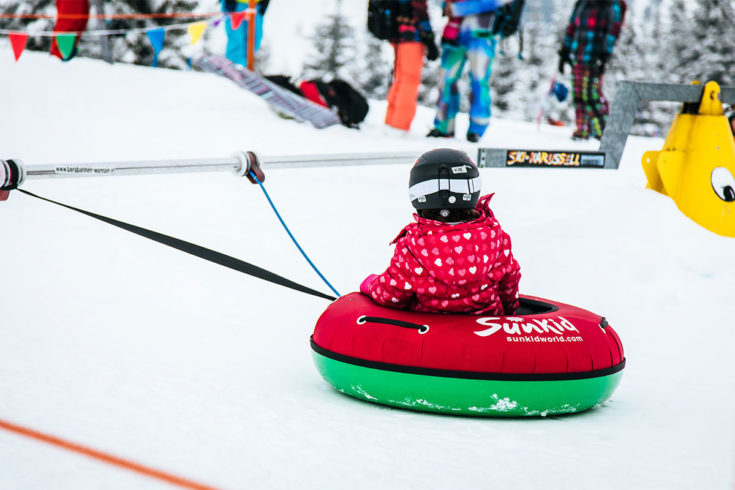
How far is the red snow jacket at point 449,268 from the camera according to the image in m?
3.03

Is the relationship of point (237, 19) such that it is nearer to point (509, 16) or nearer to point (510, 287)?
point (509, 16)

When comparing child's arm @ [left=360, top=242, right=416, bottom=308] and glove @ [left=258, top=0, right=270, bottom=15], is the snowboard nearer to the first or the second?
glove @ [left=258, top=0, right=270, bottom=15]

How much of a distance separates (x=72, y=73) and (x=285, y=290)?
7.73 metres

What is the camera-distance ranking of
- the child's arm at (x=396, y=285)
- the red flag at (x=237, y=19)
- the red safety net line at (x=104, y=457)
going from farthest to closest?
1. the red flag at (x=237, y=19)
2. the child's arm at (x=396, y=285)
3. the red safety net line at (x=104, y=457)

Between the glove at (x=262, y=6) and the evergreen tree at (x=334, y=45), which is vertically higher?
the glove at (x=262, y=6)

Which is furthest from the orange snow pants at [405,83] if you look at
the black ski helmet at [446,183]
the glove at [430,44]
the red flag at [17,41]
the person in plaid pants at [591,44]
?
the black ski helmet at [446,183]

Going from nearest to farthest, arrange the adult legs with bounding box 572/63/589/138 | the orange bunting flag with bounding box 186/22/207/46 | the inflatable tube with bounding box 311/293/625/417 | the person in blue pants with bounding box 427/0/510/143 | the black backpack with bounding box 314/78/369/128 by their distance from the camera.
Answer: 1. the inflatable tube with bounding box 311/293/625/417
2. the person in blue pants with bounding box 427/0/510/143
3. the adult legs with bounding box 572/63/589/138
4. the black backpack with bounding box 314/78/369/128
5. the orange bunting flag with bounding box 186/22/207/46

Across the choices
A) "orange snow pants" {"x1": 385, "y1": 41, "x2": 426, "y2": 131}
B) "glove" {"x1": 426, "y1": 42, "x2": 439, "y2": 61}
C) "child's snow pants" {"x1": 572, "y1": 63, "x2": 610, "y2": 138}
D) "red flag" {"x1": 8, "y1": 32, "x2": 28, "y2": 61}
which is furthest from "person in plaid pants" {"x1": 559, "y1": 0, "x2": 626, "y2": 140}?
"red flag" {"x1": 8, "y1": 32, "x2": 28, "y2": 61}

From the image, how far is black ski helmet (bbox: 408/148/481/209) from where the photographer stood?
3.08 m

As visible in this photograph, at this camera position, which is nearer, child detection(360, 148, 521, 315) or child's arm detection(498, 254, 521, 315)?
child detection(360, 148, 521, 315)

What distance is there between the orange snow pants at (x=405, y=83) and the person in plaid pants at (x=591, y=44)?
2.02 metres

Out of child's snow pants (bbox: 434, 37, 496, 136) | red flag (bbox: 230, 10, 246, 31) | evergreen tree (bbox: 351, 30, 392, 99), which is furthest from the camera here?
evergreen tree (bbox: 351, 30, 392, 99)

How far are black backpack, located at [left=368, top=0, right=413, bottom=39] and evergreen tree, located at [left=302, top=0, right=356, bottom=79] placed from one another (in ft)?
69.7

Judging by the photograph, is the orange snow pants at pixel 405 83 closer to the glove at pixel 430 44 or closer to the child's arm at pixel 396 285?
the glove at pixel 430 44
